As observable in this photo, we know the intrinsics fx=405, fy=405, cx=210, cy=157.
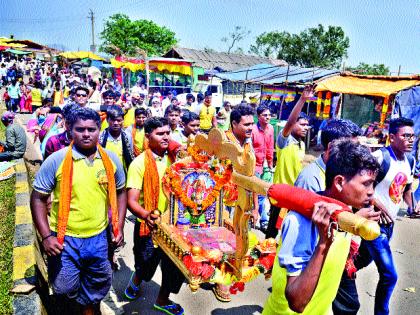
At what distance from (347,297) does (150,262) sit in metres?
1.82

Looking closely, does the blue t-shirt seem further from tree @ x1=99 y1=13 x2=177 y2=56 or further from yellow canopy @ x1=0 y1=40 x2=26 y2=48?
tree @ x1=99 y1=13 x2=177 y2=56

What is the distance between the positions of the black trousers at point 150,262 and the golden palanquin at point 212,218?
10cm

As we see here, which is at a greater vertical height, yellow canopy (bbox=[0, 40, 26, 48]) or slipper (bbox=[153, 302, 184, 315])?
yellow canopy (bbox=[0, 40, 26, 48])

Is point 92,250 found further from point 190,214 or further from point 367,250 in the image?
point 367,250

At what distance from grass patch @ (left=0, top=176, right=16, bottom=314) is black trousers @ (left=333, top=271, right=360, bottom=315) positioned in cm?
277

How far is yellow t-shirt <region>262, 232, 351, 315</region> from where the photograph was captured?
1.88 m

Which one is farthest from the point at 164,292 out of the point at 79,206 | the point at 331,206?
the point at 331,206

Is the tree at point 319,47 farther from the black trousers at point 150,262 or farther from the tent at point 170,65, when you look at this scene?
the black trousers at point 150,262

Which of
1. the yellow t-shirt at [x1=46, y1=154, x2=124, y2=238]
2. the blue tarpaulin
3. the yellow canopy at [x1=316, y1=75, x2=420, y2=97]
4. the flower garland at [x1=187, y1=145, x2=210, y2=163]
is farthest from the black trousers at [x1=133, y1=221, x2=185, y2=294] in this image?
the blue tarpaulin

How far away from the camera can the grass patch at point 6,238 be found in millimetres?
3735

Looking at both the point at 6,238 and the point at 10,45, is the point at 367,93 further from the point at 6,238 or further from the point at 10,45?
the point at 10,45

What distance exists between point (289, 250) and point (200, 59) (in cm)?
2510

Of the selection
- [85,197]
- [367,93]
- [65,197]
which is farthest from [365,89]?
[65,197]

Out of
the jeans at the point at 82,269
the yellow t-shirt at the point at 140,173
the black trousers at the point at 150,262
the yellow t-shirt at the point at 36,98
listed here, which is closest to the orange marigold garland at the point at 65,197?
the jeans at the point at 82,269
